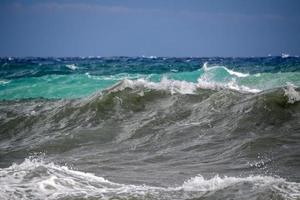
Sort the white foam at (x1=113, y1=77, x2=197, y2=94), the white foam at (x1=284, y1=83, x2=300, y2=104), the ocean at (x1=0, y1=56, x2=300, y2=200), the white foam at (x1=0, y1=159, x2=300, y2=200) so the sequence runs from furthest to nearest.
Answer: the white foam at (x1=113, y1=77, x2=197, y2=94) → the white foam at (x1=284, y1=83, x2=300, y2=104) → the ocean at (x1=0, y1=56, x2=300, y2=200) → the white foam at (x1=0, y1=159, x2=300, y2=200)

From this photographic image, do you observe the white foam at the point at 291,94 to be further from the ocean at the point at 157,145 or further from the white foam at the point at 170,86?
the white foam at the point at 170,86

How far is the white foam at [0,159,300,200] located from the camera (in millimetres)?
5301

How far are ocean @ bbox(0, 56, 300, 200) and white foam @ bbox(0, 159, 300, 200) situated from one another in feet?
0.03

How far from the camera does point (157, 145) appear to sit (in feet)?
30.4

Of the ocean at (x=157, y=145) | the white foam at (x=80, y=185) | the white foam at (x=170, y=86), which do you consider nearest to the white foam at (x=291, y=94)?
the ocean at (x=157, y=145)

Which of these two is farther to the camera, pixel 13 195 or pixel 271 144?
pixel 271 144

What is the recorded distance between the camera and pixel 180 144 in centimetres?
910

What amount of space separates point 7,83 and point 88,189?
26074mm

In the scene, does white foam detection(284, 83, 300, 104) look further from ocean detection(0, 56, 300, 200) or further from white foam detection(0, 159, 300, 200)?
white foam detection(0, 159, 300, 200)

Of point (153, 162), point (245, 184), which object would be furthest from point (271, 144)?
point (245, 184)

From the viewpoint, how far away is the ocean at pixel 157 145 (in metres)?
5.53

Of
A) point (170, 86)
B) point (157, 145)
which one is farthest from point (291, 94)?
point (170, 86)

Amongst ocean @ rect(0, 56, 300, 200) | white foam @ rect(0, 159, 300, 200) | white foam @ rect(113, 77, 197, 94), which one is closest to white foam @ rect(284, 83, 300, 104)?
ocean @ rect(0, 56, 300, 200)

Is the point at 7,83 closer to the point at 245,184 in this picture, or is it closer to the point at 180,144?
the point at 180,144
